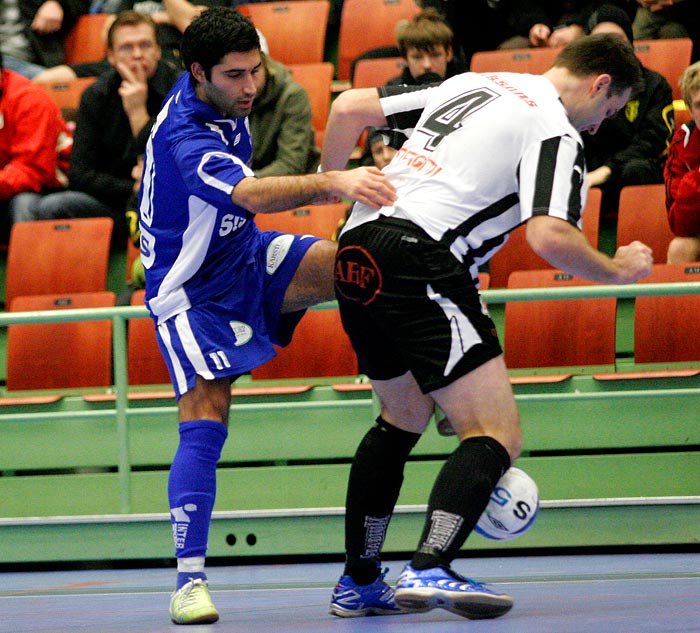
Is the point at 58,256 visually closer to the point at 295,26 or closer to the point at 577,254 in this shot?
the point at 295,26

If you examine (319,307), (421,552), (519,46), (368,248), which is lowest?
(421,552)

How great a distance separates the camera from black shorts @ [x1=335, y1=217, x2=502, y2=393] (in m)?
2.87

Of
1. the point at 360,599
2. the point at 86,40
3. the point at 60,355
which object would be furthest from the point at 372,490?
the point at 86,40

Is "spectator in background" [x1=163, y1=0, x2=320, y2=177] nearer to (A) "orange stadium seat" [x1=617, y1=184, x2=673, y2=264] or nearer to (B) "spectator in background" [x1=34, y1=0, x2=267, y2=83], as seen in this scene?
(B) "spectator in background" [x1=34, y1=0, x2=267, y2=83]

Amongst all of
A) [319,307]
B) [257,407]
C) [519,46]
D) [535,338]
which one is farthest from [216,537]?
[519,46]

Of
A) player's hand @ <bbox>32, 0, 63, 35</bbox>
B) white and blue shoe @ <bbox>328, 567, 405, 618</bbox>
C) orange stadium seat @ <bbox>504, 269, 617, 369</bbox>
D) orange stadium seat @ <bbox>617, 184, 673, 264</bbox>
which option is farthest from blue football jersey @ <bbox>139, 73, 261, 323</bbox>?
player's hand @ <bbox>32, 0, 63, 35</bbox>

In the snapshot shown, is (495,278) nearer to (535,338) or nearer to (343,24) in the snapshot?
(535,338)

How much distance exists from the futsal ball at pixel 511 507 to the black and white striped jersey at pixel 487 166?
57cm

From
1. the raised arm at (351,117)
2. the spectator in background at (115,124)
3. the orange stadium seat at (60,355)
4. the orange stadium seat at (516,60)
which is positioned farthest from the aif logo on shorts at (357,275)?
the orange stadium seat at (516,60)

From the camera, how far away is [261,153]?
639 cm

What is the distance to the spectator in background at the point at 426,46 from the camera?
20.4ft

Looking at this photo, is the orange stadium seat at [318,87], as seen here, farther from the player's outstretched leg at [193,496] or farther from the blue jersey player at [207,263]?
the player's outstretched leg at [193,496]

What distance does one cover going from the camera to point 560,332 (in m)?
5.17

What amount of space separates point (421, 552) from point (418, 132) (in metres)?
1.10
